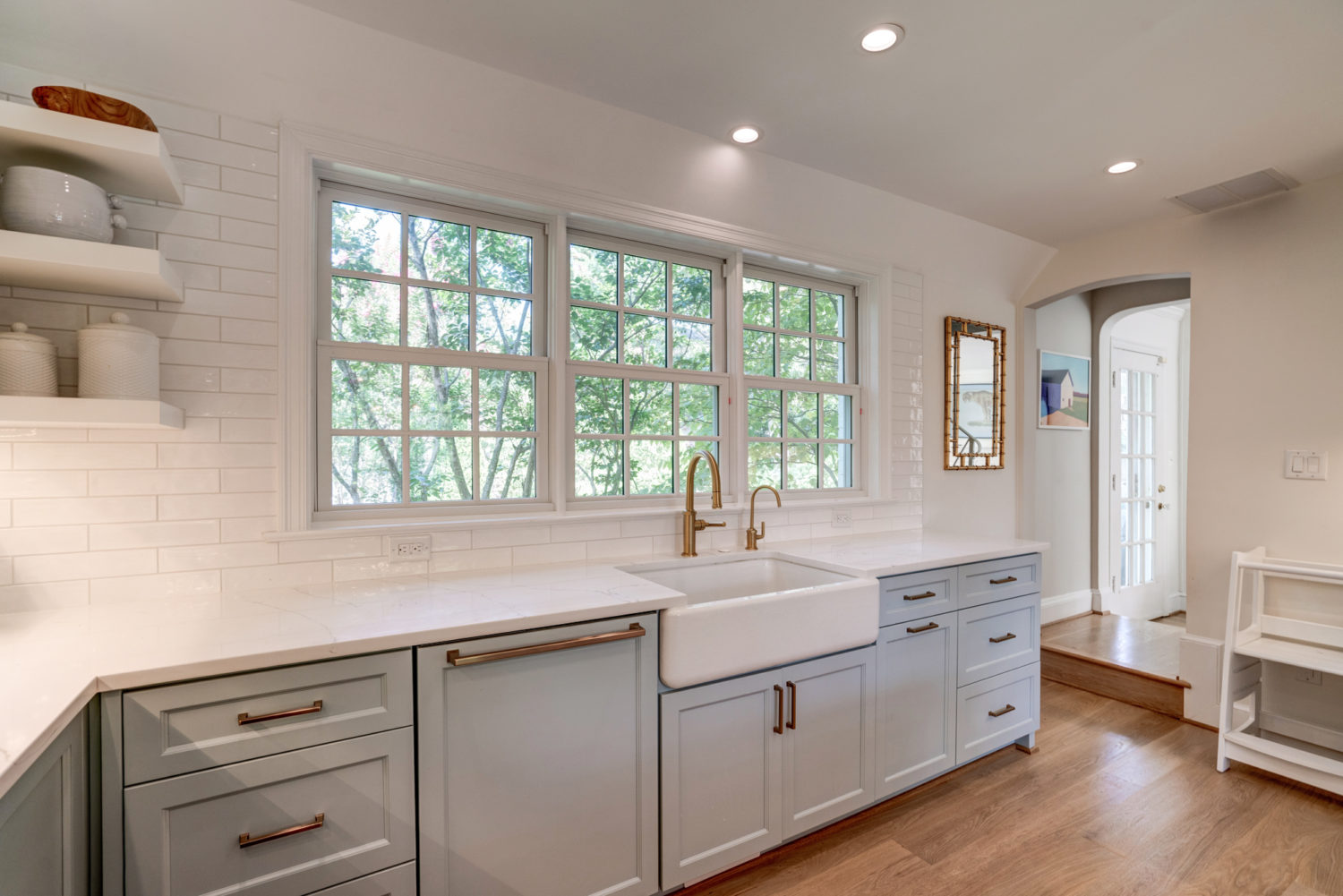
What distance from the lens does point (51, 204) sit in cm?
132

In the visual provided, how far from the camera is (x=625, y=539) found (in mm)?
2334

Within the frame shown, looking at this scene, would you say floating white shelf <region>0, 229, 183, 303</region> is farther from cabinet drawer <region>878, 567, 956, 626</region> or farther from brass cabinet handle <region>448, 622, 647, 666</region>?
cabinet drawer <region>878, 567, 956, 626</region>

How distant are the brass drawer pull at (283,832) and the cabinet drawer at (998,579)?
2.19m

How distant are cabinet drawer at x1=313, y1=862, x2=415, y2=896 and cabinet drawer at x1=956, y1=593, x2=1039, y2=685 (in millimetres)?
2013

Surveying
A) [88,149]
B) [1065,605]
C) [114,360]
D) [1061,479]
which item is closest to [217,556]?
[114,360]

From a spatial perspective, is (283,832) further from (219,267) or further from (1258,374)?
(1258,374)

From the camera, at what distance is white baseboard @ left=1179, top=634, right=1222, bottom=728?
290cm

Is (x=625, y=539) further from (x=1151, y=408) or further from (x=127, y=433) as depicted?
(x=1151, y=408)

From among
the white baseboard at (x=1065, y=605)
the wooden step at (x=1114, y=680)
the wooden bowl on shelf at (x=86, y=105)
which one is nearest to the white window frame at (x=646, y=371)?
the wooden bowl on shelf at (x=86, y=105)

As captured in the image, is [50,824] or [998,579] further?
[998,579]

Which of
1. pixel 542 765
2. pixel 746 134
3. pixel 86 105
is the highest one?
pixel 746 134

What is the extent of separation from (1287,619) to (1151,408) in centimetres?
268

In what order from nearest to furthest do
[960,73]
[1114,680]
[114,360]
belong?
[114,360] < [960,73] < [1114,680]

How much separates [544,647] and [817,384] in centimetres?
200
